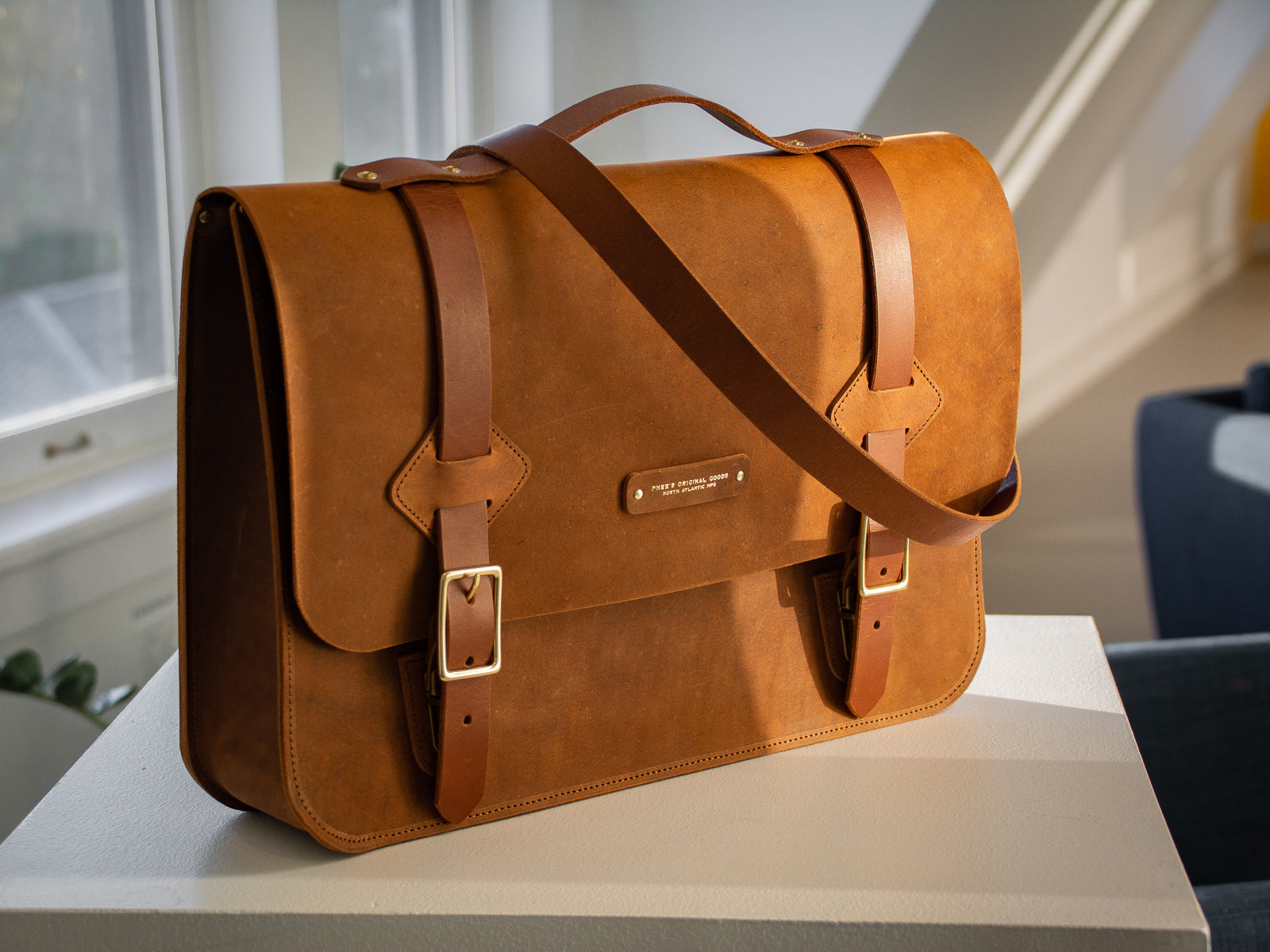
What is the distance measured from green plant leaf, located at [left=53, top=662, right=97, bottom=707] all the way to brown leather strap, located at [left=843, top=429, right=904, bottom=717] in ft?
2.35

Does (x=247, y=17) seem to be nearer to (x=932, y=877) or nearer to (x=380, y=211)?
(x=380, y=211)

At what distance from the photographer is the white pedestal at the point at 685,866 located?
0.66 m

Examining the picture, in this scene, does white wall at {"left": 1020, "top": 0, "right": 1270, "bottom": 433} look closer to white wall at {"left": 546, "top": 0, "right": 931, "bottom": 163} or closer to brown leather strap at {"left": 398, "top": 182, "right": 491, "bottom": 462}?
white wall at {"left": 546, "top": 0, "right": 931, "bottom": 163}

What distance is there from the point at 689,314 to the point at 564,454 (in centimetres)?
12

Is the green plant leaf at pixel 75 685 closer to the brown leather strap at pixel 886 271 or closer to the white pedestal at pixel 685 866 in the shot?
the white pedestal at pixel 685 866

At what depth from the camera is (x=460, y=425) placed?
67 cm

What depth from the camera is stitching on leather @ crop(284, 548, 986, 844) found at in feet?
2.25

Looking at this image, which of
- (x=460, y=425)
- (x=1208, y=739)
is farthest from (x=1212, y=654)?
(x=460, y=425)

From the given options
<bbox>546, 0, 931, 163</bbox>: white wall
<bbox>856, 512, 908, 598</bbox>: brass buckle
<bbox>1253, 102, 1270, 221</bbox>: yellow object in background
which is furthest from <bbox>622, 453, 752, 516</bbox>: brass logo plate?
<bbox>1253, 102, 1270, 221</bbox>: yellow object in background

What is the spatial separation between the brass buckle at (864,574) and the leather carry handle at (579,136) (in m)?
0.29

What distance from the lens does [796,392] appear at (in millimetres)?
724

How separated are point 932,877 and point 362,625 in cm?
40

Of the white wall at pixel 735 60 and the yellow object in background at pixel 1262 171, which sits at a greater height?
the white wall at pixel 735 60

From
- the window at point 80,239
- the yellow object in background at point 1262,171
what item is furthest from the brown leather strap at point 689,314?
the yellow object in background at point 1262,171
